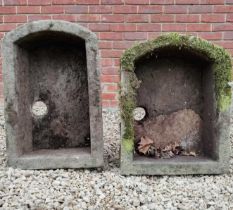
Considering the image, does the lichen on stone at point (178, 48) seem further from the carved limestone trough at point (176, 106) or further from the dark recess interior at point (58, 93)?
the dark recess interior at point (58, 93)

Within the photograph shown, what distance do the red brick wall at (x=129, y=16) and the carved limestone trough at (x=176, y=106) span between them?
1589 millimetres

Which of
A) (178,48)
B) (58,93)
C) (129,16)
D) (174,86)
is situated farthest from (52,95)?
(129,16)

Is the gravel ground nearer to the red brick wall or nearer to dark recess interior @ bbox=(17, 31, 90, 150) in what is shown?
dark recess interior @ bbox=(17, 31, 90, 150)

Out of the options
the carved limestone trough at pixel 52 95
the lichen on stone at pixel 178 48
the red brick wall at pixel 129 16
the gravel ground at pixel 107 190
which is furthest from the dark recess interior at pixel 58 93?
the red brick wall at pixel 129 16

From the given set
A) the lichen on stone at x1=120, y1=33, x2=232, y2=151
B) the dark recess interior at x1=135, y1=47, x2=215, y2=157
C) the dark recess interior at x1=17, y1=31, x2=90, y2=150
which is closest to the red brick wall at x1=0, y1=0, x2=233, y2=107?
the dark recess interior at x1=17, y1=31, x2=90, y2=150

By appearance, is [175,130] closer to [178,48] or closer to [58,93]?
[178,48]

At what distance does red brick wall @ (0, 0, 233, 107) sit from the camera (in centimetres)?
435

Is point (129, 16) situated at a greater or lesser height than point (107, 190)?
greater

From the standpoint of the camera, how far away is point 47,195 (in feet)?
7.57

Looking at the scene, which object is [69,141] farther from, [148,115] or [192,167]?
[192,167]

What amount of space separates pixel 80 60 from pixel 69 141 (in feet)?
2.19

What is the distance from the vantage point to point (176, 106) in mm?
2988

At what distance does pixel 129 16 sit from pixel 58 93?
1.72 metres

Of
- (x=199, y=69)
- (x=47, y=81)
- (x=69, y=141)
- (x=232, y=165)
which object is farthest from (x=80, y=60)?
(x=232, y=165)
